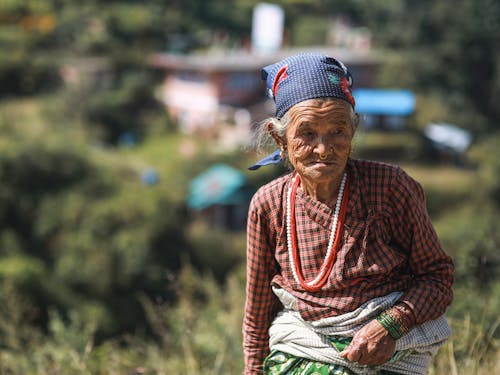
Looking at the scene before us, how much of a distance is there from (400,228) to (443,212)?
59.6ft

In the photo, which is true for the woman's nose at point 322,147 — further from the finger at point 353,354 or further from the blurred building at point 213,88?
the blurred building at point 213,88

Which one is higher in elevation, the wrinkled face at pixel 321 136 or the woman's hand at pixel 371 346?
the wrinkled face at pixel 321 136

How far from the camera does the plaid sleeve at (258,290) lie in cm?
169

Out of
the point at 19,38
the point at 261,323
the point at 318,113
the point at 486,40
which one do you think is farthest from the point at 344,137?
the point at 19,38

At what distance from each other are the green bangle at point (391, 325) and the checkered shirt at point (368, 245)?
2.2 inches

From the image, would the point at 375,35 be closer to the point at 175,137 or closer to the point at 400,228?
the point at 175,137

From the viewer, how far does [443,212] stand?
18953 millimetres

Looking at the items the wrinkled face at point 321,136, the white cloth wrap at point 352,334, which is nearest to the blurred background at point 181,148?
the wrinkled face at point 321,136

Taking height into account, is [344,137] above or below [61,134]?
above

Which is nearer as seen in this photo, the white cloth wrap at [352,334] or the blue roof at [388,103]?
the white cloth wrap at [352,334]

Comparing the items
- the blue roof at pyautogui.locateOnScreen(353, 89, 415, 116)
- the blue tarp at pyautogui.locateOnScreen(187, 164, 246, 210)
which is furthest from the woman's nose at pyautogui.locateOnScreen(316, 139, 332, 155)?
the blue roof at pyautogui.locateOnScreen(353, 89, 415, 116)

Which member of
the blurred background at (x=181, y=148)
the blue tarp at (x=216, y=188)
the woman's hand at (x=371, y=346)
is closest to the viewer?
the woman's hand at (x=371, y=346)

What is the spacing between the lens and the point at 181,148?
22156 mm

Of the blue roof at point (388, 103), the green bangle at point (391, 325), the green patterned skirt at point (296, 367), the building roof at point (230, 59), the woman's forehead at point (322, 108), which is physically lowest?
the blue roof at point (388, 103)
